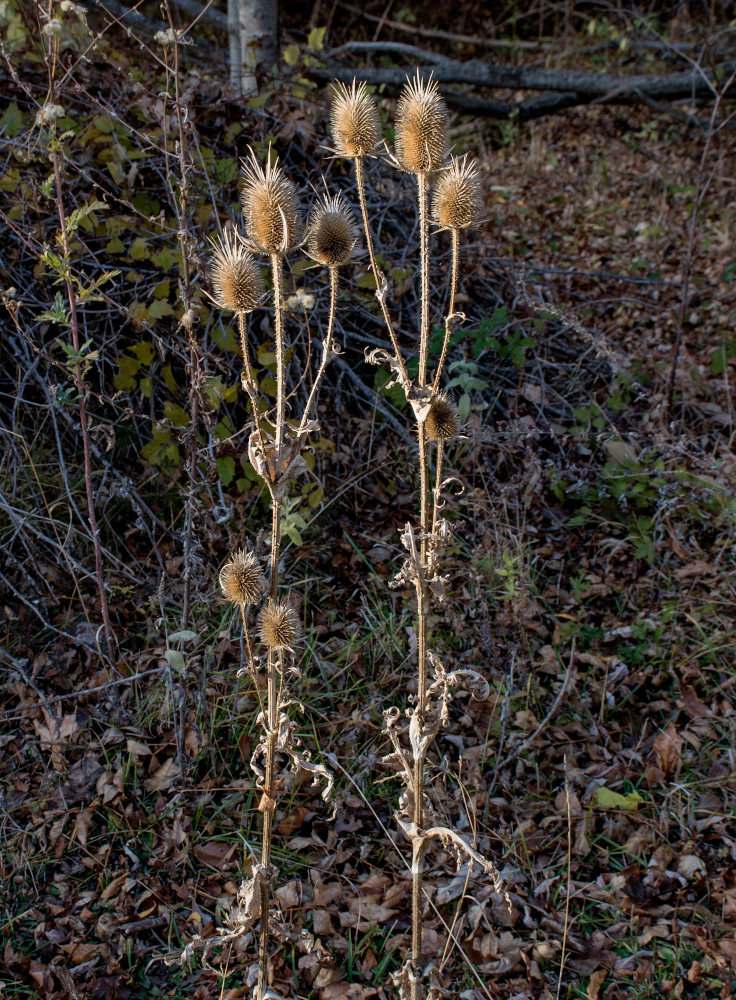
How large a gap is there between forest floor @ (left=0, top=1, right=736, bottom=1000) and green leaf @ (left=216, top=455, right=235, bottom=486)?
2cm

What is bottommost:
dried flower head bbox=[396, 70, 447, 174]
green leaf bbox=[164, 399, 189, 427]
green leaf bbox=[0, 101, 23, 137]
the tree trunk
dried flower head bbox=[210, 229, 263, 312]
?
green leaf bbox=[164, 399, 189, 427]

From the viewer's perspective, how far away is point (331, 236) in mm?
1993

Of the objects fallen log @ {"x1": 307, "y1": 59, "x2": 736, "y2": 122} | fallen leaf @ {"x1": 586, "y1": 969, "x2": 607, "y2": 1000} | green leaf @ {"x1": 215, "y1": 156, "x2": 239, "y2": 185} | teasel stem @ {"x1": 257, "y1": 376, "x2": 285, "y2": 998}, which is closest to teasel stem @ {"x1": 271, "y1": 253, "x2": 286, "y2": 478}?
teasel stem @ {"x1": 257, "y1": 376, "x2": 285, "y2": 998}

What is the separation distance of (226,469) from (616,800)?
218cm

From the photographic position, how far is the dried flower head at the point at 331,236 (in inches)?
77.7

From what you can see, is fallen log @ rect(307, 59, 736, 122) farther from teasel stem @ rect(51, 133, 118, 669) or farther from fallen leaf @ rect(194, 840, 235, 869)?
fallen leaf @ rect(194, 840, 235, 869)

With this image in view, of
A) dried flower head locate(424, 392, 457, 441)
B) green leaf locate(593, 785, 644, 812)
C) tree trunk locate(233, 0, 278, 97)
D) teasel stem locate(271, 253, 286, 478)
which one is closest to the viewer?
teasel stem locate(271, 253, 286, 478)

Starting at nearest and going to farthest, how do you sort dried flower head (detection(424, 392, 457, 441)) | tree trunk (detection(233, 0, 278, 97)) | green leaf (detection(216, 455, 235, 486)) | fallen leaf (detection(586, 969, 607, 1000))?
dried flower head (detection(424, 392, 457, 441)), fallen leaf (detection(586, 969, 607, 1000)), green leaf (detection(216, 455, 235, 486)), tree trunk (detection(233, 0, 278, 97))

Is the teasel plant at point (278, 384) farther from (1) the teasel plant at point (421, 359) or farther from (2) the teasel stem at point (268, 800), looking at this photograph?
(1) the teasel plant at point (421, 359)

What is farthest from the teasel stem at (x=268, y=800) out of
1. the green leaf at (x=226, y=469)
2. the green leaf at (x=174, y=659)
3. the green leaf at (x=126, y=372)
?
the green leaf at (x=126, y=372)

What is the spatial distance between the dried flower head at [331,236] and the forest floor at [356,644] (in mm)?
1298

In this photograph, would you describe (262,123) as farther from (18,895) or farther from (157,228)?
(18,895)

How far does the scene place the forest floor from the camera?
2766 millimetres

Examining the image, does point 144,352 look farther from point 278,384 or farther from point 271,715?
point 271,715
